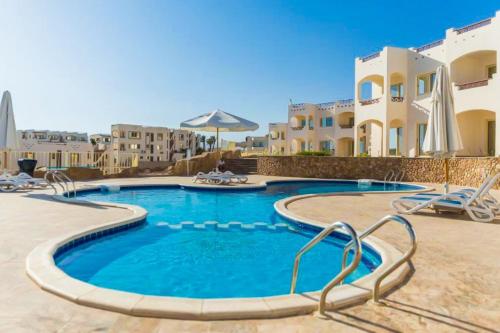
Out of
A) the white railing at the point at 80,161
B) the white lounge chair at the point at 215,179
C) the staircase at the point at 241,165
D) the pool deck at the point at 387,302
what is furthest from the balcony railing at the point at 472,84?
the white railing at the point at 80,161

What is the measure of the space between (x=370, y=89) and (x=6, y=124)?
25532 millimetres

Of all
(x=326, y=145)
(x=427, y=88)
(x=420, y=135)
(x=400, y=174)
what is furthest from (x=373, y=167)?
(x=326, y=145)

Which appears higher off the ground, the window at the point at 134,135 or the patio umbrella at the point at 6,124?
the window at the point at 134,135

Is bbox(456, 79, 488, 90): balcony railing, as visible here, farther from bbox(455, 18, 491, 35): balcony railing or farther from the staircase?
the staircase

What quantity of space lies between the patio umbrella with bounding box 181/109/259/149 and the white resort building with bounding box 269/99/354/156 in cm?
1577

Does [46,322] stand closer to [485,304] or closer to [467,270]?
[485,304]

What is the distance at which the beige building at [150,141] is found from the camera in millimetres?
73875

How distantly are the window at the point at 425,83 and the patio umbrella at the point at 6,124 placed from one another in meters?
23.8

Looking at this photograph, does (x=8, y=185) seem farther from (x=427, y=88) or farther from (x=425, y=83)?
(x=425, y=83)

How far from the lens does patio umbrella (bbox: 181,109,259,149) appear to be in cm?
1739

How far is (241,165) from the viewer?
2728 centimetres

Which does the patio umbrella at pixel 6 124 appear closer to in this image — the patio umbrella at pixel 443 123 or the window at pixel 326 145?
the patio umbrella at pixel 443 123

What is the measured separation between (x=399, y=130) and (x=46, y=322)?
27.4 meters

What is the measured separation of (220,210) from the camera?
1093cm
